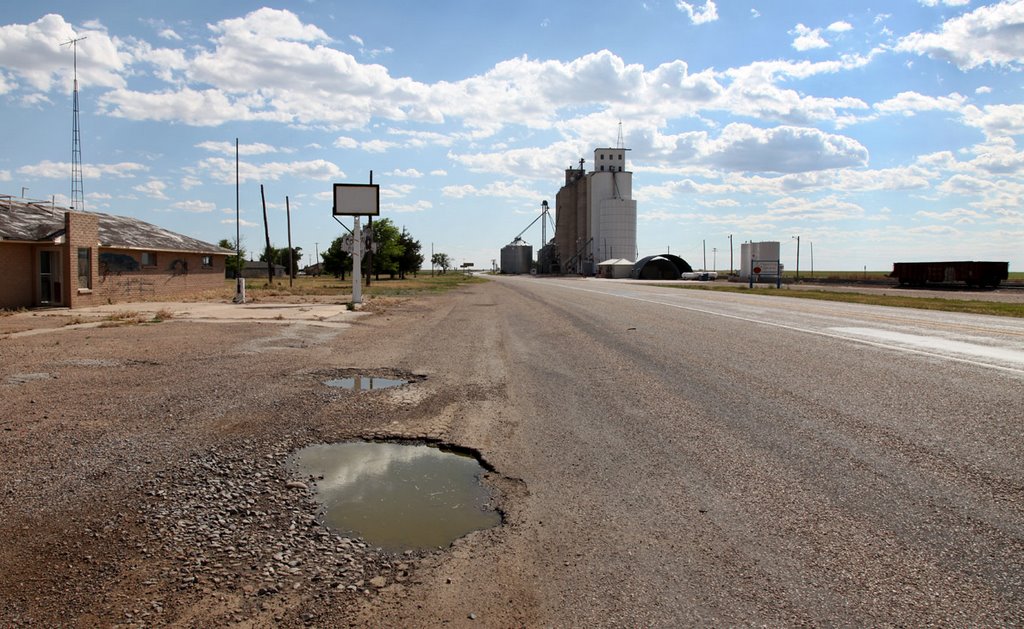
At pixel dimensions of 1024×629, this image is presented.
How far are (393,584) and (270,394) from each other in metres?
5.69

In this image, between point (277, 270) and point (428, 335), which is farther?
point (277, 270)

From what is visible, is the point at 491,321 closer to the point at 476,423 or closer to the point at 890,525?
the point at 476,423

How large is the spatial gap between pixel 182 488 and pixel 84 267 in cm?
2494

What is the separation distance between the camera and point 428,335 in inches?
674

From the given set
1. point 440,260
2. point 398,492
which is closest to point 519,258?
point 440,260

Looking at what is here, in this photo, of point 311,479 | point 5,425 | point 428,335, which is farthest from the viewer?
point 428,335

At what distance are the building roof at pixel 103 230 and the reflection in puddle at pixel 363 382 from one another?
18833 millimetres

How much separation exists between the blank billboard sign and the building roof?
27.8ft

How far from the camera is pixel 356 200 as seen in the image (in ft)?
106

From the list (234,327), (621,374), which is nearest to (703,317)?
(621,374)

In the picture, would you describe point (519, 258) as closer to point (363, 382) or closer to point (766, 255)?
point (766, 255)

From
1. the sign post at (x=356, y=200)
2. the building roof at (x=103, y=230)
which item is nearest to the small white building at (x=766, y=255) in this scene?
the sign post at (x=356, y=200)

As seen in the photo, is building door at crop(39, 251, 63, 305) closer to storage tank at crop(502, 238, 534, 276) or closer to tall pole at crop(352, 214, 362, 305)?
tall pole at crop(352, 214, 362, 305)

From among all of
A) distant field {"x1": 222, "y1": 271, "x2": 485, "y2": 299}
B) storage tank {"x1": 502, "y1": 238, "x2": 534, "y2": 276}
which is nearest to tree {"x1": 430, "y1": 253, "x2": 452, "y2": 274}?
storage tank {"x1": 502, "y1": 238, "x2": 534, "y2": 276}
